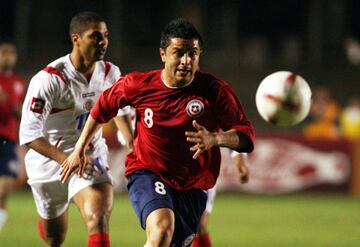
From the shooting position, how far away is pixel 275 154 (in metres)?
17.4

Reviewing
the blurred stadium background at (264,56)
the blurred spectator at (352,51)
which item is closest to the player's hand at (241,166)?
the blurred stadium background at (264,56)

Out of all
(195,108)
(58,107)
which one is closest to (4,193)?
(58,107)

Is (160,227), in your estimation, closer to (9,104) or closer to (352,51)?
(9,104)

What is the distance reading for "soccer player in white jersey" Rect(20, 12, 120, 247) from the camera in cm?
674

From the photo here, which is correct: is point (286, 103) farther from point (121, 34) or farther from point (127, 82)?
point (121, 34)

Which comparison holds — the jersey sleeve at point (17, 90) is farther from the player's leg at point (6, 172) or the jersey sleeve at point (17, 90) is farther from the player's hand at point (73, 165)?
the player's hand at point (73, 165)

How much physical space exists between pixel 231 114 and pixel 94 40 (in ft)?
4.98

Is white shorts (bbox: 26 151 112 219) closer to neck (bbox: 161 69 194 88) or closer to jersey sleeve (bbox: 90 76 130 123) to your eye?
jersey sleeve (bbox: 90 76 130 123)

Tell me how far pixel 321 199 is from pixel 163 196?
11.1 metres

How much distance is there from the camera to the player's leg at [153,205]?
5809mm

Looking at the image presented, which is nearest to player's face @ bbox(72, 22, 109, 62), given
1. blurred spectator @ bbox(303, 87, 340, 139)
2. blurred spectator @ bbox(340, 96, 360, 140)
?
blurred spectator @ bbox(303, 87, 340, 139)

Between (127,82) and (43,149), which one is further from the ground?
(127,82)

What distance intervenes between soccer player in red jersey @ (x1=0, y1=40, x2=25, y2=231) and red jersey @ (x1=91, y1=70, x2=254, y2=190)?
135 inches

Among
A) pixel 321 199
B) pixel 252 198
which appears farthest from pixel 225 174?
pixel 321 199
